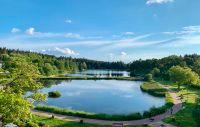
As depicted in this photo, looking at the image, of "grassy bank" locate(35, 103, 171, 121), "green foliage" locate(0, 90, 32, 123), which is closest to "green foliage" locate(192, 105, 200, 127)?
"grassy bank" locate(35, 103, 171, 121)

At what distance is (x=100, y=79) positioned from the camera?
141m

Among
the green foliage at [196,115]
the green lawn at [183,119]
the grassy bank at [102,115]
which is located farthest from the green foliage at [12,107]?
the green foliage at [196,115]

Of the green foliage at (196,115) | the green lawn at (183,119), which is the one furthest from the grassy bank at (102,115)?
the green foliage at (196,115)

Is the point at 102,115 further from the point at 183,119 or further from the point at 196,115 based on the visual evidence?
the point at 196,115

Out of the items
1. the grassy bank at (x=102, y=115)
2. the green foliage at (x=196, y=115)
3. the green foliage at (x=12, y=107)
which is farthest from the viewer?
the grassy bank at (x=102, y=115)

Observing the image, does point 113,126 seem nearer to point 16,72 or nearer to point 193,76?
point 16,72

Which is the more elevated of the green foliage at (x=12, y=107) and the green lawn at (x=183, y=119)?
the green foliage at (x=12, y=107)

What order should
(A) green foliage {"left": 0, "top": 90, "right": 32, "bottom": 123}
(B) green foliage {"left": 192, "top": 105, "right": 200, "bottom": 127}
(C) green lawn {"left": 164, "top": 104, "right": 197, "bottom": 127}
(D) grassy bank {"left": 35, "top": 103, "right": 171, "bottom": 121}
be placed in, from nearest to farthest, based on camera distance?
(A) green foliage {"left": 0, "top": 90, "right": 32, "bottom": 123}, (C) green lawn {"left": 164, "top": 104, "right": 197, "bottom": 127}, (B) green foliage {"left": 192, "top": 105, "right": 200, "bottom": 127}, (D) grassy bank {"left": 35, "top": 103, "right": 171, "bottom": 121}

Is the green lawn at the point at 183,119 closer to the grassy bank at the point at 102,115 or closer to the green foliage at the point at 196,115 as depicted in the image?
the green foliage at the point at 196,115

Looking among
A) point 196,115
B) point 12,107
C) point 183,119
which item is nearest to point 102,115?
point 183,119

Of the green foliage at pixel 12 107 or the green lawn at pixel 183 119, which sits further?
the green lawn at pixel 183 119

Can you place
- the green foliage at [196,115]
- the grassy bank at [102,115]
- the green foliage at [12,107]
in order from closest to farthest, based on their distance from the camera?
the green foliage at [12,107] → the green foliage at [196,115] → the grassy bank at [102,115]

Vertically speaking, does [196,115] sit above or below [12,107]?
below

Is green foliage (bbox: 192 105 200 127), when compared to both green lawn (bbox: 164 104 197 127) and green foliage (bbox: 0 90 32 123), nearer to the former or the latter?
green lawn (bbox: 164 104 197 127)
